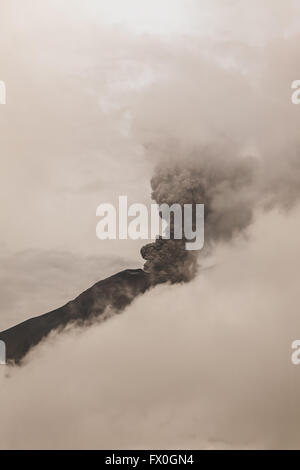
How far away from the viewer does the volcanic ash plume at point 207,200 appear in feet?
13.4

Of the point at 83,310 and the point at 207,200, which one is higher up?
the point at 207,200

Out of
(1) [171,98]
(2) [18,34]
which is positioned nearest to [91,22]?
(2) [18,34]

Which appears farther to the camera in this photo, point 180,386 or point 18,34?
point 18,34

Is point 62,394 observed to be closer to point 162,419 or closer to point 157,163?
point 162,419

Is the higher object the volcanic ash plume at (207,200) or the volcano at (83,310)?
the volcanic ash plume at (207,200)

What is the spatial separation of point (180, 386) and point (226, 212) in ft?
4.00

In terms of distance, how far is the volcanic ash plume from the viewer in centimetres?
407

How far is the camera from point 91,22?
4258mm

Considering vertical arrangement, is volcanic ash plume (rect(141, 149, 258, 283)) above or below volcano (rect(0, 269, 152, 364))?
above

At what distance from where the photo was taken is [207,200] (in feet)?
13.4
